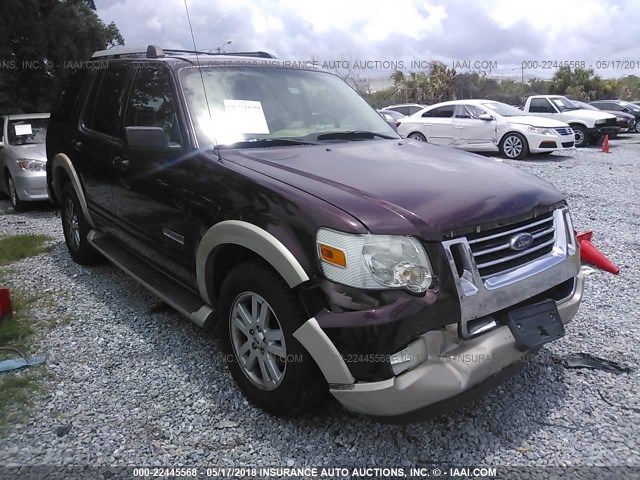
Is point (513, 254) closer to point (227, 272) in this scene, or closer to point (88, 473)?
point (227, 272)

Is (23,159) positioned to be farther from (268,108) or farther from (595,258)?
(595,258)

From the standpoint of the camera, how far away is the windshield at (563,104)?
16922 millimetres

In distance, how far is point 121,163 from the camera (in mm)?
3811

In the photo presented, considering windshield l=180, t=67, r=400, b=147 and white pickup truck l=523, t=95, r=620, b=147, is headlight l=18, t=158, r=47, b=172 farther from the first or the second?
white pickup truck l=523, t=95, r=620, b=147

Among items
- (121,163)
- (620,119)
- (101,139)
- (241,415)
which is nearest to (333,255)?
(241,415)

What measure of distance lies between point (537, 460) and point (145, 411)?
2037mm

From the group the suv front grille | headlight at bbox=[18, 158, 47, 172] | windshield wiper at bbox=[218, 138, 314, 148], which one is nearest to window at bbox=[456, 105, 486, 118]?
headlight at bbox=[18, 158, 47, 172]

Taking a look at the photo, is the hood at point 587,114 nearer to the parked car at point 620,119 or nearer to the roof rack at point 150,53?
the parked car at point 620,119

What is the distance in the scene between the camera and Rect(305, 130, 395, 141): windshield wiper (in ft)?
11.5

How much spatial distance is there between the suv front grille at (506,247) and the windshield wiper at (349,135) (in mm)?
1417

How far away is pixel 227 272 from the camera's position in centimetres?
297

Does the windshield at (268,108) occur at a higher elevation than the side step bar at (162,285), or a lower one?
higher

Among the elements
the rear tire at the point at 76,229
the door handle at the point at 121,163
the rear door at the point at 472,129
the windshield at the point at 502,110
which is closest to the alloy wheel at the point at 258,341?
the door handle at the point at 121,163

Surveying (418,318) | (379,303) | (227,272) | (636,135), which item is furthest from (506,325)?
(636,135)
